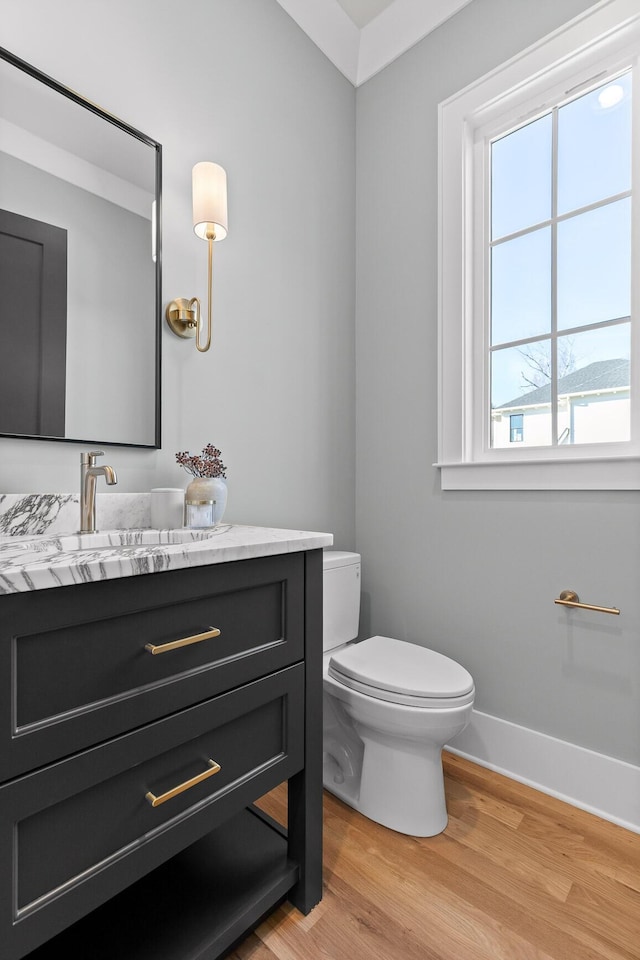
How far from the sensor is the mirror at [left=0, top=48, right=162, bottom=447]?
1.14m

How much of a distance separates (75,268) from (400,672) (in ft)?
4.60

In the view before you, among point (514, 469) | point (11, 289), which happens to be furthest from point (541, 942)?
point (11, 289)

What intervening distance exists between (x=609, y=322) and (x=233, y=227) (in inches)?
50.0

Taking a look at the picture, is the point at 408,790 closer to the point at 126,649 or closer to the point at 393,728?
the point at 393,728

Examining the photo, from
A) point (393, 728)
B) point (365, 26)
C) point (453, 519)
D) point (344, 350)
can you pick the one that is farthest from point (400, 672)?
point (365, 26)

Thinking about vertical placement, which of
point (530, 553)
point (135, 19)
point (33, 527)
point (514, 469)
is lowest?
point (530, 553)

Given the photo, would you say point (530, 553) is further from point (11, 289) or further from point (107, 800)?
point (11, 289)

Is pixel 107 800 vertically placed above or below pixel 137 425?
below

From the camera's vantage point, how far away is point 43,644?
2.19 feet

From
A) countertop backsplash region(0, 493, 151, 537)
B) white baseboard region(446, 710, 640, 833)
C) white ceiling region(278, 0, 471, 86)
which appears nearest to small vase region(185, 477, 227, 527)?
countertop backsplash region(0, 493, 151, 537)

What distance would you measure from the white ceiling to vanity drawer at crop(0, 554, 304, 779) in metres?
2.17

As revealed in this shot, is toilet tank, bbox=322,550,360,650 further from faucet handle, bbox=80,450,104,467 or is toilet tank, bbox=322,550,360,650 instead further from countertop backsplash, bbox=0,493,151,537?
faucet handle, bbox=80,450,104,467

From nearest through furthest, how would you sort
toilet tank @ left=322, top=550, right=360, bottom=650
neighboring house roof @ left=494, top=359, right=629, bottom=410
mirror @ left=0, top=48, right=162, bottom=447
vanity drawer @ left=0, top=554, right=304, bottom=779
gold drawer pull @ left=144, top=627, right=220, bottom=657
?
vanity drawer @ left=0, top=554, right=304, bottom=779 → gold drawer pull @ left=144, top=627, right=220, bottom=657 → mirror @ left=0, top=48, right=162, bottom=447 → neighboring house roof @ left=494, top=359, right=629, bottom=410 → toilet tank @ left=322, top=550, right=360, bottom=650

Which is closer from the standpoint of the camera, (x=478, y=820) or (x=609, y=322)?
(x=478, y=820)
